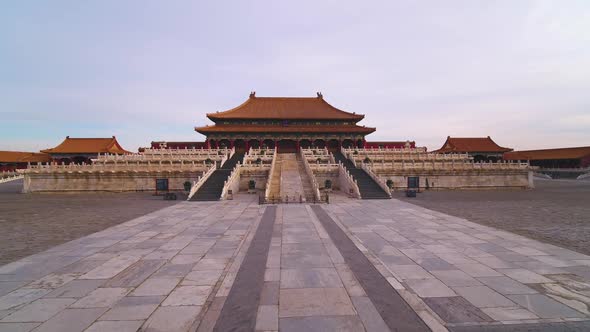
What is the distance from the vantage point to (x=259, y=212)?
16.3 metres

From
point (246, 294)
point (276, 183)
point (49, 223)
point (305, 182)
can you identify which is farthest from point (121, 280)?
point (305, 182)

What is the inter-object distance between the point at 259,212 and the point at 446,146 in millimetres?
49082

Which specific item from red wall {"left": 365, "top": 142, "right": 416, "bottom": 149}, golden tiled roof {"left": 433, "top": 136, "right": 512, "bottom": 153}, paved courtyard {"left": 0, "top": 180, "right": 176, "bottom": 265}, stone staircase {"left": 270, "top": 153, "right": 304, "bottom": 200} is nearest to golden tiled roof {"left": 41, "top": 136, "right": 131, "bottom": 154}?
paved courtyard {"left": 0, "top": 180, "right": 176, "bottom": 265}

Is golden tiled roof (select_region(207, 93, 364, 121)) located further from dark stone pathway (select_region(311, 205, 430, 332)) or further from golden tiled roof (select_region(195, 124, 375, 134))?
dark stone pathway (select_region(311, 205, 430, 332))

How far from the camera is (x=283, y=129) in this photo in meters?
45.3

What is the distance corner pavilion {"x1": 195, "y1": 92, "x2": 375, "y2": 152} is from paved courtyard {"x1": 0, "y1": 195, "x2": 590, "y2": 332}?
34.3 metres

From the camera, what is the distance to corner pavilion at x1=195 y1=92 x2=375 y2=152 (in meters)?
45.2

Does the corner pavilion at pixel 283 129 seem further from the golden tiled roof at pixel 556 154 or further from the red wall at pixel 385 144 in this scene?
the golden tiled roof at pixel 556 154

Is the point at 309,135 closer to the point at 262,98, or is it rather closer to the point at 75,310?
the point at 262,98

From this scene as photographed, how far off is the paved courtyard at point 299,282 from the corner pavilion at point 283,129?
113 feet

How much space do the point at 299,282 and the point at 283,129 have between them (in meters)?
39.6

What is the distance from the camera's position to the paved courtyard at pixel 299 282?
515 cm

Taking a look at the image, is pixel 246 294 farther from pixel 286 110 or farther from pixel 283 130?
pixel 286 110

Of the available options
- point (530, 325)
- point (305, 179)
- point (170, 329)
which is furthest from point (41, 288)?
point (305, 179)
